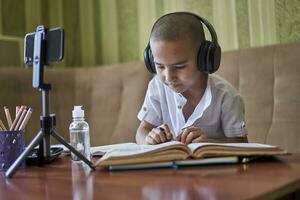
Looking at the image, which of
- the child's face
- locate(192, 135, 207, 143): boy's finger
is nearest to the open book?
locate(192, 135, 207, 143): boy's finger

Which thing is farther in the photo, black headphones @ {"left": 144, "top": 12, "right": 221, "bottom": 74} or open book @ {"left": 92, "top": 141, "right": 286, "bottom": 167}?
black headphones @ {"left": 144, "top": 12, "right": 221, "bottom": 74}

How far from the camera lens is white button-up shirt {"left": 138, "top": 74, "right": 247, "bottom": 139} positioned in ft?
4.13

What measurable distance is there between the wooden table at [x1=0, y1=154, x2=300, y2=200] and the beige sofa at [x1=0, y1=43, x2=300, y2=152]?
88 cm

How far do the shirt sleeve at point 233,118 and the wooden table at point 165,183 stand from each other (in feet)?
1.25

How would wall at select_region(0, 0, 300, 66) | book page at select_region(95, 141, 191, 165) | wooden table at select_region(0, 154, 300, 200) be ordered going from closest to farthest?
wooden table at select_region(0, 154, 300, 200) → book page at select_region(95, 141, 191, 165) → wall at select_region(0, 0, 300, 66)

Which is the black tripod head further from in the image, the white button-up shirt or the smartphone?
the white button-up shirt

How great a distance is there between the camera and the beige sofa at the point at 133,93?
1.68 m

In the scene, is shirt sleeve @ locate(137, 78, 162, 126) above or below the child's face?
below

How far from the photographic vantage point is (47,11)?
8.81 feet

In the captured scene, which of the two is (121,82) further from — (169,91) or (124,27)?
(169,91)

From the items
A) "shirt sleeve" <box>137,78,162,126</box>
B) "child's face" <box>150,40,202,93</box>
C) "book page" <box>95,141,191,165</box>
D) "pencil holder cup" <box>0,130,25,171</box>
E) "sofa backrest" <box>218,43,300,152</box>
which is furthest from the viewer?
"sofa backrest" <box>218,43,300,152</box>

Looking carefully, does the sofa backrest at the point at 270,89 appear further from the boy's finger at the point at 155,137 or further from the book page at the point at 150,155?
the book page at the point at 150,155

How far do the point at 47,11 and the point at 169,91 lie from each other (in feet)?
5.04

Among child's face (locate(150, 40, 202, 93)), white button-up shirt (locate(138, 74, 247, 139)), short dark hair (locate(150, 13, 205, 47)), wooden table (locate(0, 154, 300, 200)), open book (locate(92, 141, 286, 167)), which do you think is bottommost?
wooden table (locate(0, 154, 300, 200))
